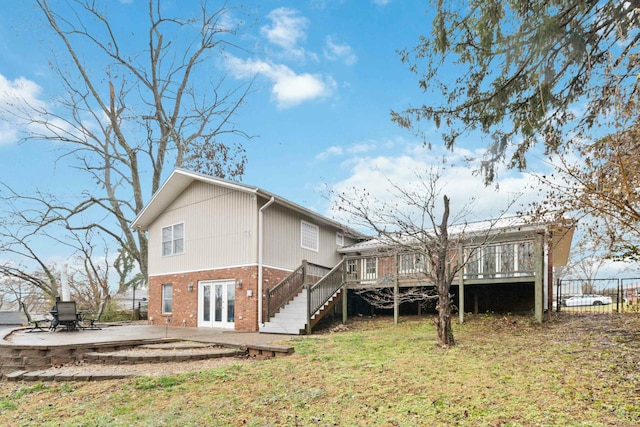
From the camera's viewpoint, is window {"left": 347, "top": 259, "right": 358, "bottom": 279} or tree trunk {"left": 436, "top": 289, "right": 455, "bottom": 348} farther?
window {"left": 347, "top": 259, "right": 358, "bottom": 279}

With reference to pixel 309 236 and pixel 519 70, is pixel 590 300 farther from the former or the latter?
pixel 519 70

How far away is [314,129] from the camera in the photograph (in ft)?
48.0

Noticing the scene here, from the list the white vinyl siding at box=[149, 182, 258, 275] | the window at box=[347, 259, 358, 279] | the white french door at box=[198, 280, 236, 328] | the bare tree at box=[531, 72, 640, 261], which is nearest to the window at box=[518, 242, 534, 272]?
the bare tree at box=[531, 72, 640, 261]

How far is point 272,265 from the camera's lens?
46.7 ft

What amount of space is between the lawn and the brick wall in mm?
4526

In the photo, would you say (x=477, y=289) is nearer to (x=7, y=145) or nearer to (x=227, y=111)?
(x=227, y=111)

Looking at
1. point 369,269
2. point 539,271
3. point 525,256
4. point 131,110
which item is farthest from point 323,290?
point 131,110

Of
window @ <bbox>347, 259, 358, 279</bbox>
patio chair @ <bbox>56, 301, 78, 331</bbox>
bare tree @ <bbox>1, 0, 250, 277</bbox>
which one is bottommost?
patio chair @ <bbox>56, 301, 78, 331</bbox>

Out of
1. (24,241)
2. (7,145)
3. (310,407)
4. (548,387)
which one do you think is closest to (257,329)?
(310,407)

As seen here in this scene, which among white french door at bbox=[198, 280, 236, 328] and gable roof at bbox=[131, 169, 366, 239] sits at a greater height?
gable roof at bbox=[131, 169, 366, 239]

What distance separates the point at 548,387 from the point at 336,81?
10699 millimetres

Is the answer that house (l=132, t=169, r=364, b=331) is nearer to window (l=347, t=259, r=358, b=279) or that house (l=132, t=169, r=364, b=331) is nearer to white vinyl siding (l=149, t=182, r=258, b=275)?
white vinyl siding (l=149, t=182, r=258, b=275)

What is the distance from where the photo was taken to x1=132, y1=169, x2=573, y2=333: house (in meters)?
12.6

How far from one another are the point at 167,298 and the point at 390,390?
1291 cm
